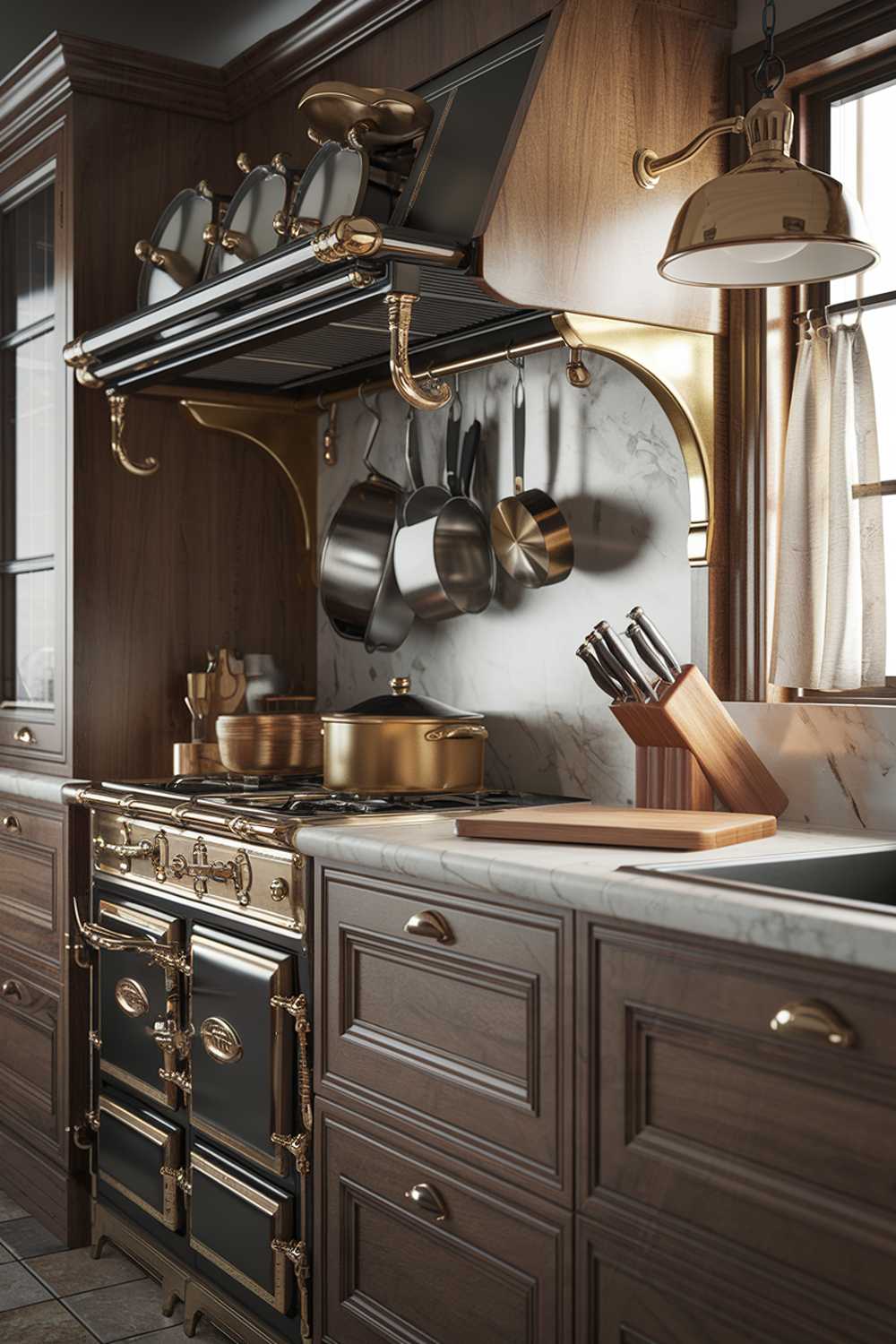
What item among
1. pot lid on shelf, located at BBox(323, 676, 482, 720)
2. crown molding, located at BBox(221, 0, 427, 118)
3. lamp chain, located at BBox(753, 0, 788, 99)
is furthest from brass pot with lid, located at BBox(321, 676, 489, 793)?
crown molding, located at BBox(221, 0, 427, 118)

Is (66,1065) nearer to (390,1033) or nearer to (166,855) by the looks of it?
(166,855)

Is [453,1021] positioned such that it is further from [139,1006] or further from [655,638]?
[139,1006]

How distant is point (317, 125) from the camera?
2.40m

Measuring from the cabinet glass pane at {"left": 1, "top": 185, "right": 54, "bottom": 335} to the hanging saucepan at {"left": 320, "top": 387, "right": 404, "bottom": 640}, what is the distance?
826 millimetres

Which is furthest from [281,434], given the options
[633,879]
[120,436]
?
[633,879]

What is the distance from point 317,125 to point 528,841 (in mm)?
1286

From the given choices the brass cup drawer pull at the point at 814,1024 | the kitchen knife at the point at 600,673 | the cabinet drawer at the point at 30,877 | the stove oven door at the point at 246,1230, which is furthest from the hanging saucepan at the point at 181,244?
the brass cup drawer pull at the point at 814,1024

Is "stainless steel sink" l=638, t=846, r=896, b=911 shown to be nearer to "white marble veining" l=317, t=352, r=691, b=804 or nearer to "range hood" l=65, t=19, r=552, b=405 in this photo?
"white marble veining" l=317, t=352, r=691, b=804

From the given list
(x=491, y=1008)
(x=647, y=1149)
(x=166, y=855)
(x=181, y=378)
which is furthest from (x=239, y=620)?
(x=647, y=1149)

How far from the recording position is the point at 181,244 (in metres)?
2.87

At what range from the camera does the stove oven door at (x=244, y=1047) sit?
215 centimetres

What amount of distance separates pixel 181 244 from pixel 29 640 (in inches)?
37.7

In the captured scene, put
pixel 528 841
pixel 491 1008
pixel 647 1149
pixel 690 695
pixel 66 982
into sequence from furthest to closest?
pixel 66 982, pixel 690 695, pixel 528 841, pixel 491 1008, pixel 647 1149

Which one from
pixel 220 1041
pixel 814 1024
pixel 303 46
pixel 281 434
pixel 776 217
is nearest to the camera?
pixel 814 1024
